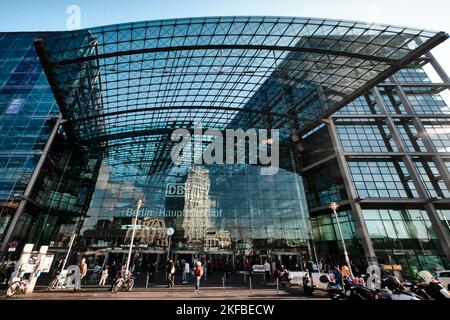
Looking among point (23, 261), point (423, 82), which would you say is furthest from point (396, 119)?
point (23, 261)

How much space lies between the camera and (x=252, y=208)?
2759cm

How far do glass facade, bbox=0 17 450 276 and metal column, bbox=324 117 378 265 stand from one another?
0.57 ft

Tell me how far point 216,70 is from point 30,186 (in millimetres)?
25989

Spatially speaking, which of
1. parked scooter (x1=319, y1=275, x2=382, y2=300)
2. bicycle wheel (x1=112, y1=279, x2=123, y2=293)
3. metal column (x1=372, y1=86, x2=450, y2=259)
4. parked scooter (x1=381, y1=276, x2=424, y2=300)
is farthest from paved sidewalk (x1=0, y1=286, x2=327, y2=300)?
metal column (x1=372, y1=86, x2=450, y2=259)

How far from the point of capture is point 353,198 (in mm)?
25062

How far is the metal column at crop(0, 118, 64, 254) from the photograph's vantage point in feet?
69.8

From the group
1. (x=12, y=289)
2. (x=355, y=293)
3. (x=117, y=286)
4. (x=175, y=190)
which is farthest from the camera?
(x=175, y=190)

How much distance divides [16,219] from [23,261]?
15.9 meters

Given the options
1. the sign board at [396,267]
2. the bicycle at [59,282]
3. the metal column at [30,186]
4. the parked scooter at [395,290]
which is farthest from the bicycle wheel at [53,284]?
the sign board at [396,267]

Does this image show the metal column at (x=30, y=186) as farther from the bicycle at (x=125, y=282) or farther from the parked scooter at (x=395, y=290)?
the parked scooter at (x=395, y=290)

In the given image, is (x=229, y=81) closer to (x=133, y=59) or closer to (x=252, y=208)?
(x=133, y=59)

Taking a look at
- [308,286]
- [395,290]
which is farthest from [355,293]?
[308,286]

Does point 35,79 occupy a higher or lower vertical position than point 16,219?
higher

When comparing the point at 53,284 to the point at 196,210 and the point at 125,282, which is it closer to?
the point at 125,282
